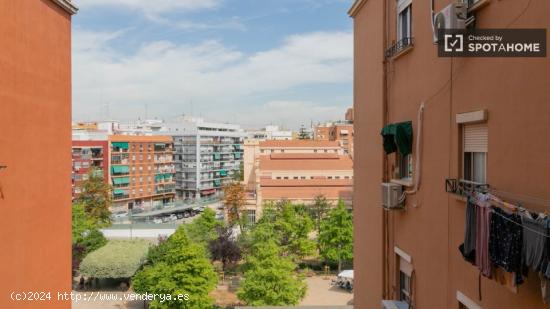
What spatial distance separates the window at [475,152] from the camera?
369 centimetres

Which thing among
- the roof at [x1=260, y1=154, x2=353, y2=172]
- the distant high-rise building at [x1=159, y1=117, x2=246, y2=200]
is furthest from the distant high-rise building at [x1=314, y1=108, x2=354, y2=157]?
the roof at [x1=260, y1=154, x2=353, y2=172]

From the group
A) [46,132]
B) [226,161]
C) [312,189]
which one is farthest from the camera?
[226,161]

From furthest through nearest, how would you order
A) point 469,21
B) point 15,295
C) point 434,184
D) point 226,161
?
1. point 226,161
2. point 15,295
3. point 434,184
4. point 469,21

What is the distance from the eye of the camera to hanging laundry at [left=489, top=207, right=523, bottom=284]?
2.83 m

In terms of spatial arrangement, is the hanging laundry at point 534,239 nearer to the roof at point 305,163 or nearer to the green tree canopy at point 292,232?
the green tree canopy at point 292,232

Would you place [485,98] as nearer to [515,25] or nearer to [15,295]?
[515,25]

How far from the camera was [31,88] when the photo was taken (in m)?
6.76

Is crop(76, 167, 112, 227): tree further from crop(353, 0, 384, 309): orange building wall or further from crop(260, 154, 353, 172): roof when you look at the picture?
crop(353, 0, 384, 309): orange building wall

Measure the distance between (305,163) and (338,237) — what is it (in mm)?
17803

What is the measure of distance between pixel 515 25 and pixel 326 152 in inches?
1830

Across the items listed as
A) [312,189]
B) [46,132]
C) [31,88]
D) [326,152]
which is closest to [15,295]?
[46,132]

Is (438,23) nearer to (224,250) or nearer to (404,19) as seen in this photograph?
(404,19)

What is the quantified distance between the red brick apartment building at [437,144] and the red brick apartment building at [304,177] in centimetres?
3148

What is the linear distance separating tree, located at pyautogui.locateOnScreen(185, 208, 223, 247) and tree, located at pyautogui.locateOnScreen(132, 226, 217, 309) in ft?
26.4
